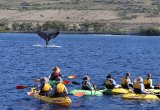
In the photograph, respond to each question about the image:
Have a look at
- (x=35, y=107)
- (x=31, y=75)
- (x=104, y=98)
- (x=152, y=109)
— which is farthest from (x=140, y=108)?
(x=31, y=75)

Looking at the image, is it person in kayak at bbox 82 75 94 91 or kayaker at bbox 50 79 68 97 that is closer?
kayaker at bbox 50 79 68 97

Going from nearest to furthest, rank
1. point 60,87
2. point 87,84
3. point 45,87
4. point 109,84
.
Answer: point 60,87, point 45,87, point 87,84, point 109,84

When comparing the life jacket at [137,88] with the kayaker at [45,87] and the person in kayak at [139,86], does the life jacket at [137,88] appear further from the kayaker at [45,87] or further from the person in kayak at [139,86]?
the kayaker at [45,87]

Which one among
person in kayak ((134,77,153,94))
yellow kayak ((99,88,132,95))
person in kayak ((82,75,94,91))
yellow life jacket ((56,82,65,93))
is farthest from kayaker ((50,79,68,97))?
yellow kayak ((99,88,132,95))

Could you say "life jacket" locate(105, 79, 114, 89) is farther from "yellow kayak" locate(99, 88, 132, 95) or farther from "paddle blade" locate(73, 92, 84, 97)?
"paddle blade" locate(73, 92, 84, 97)

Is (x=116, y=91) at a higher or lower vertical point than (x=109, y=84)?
lower

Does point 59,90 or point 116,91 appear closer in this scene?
point 59,90

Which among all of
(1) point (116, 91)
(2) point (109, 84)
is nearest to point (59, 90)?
(2) point (109, 84)

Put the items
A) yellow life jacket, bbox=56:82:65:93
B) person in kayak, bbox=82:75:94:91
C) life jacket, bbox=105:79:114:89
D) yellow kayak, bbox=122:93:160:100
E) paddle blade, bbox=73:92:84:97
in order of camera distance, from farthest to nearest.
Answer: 1. life jacket, bbox=105:79:114:89
2. person in kayak, bbox=82:75:94:91
3. yellow kayak, bbox=122:93:160:100
4. paddle blade, bbox=73:92:84:97
5. yellow life jacket, bbox=56:82:65:93


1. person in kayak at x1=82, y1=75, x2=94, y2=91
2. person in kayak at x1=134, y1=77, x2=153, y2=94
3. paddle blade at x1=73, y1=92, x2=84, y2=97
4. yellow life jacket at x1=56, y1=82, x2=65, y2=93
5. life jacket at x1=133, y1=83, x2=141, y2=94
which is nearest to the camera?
yellow life jacket at x1=56, y1=82, x2=65, y2=93

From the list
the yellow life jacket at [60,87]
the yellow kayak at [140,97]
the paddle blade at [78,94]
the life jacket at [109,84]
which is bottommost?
the yellow kayak at [140,97]

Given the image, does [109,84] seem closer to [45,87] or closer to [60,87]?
[45,87]

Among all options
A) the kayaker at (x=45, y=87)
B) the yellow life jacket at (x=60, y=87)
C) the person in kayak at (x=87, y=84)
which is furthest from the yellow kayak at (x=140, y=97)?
the yellow life jacket at (x=60, y=87)

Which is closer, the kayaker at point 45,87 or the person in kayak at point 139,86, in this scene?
the kayaker at point 45,87
